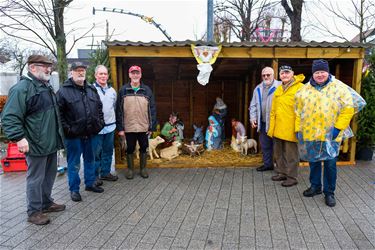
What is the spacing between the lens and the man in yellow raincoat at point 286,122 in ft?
13.4

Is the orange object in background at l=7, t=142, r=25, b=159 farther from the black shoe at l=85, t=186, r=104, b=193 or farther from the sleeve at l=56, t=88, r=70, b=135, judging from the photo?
the sleeve at l=56, t=88, r=70, b=135

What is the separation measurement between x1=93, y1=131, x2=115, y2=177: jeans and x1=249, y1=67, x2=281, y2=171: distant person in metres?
2.53

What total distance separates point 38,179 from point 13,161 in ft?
9.25

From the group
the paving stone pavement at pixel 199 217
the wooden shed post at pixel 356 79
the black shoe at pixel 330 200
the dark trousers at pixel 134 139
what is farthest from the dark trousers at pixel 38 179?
the wooden shed post at pixel 356 79

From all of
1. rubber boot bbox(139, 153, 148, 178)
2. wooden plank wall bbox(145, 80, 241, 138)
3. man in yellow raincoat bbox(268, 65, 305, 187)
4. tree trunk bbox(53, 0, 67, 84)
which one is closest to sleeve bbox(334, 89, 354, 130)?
man in yellow raincoat bbox(268, 65, 305, 187)

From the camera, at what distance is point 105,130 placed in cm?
431

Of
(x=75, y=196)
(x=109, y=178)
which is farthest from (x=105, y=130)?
(x=75, y=196)

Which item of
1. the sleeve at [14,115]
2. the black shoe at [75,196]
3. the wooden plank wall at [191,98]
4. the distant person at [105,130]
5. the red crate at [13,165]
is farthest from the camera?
the wooden plank wall at [191,98]

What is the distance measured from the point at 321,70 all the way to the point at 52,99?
3.23m

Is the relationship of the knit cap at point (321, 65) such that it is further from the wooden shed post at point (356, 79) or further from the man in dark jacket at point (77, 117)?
the man in dark jacket at point (77, 117)

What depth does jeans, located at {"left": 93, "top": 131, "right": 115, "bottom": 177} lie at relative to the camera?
14.1 feet

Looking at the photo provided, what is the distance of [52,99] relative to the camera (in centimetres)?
319

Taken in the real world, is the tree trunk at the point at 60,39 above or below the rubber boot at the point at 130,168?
above

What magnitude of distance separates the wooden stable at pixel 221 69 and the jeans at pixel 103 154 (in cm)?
67
